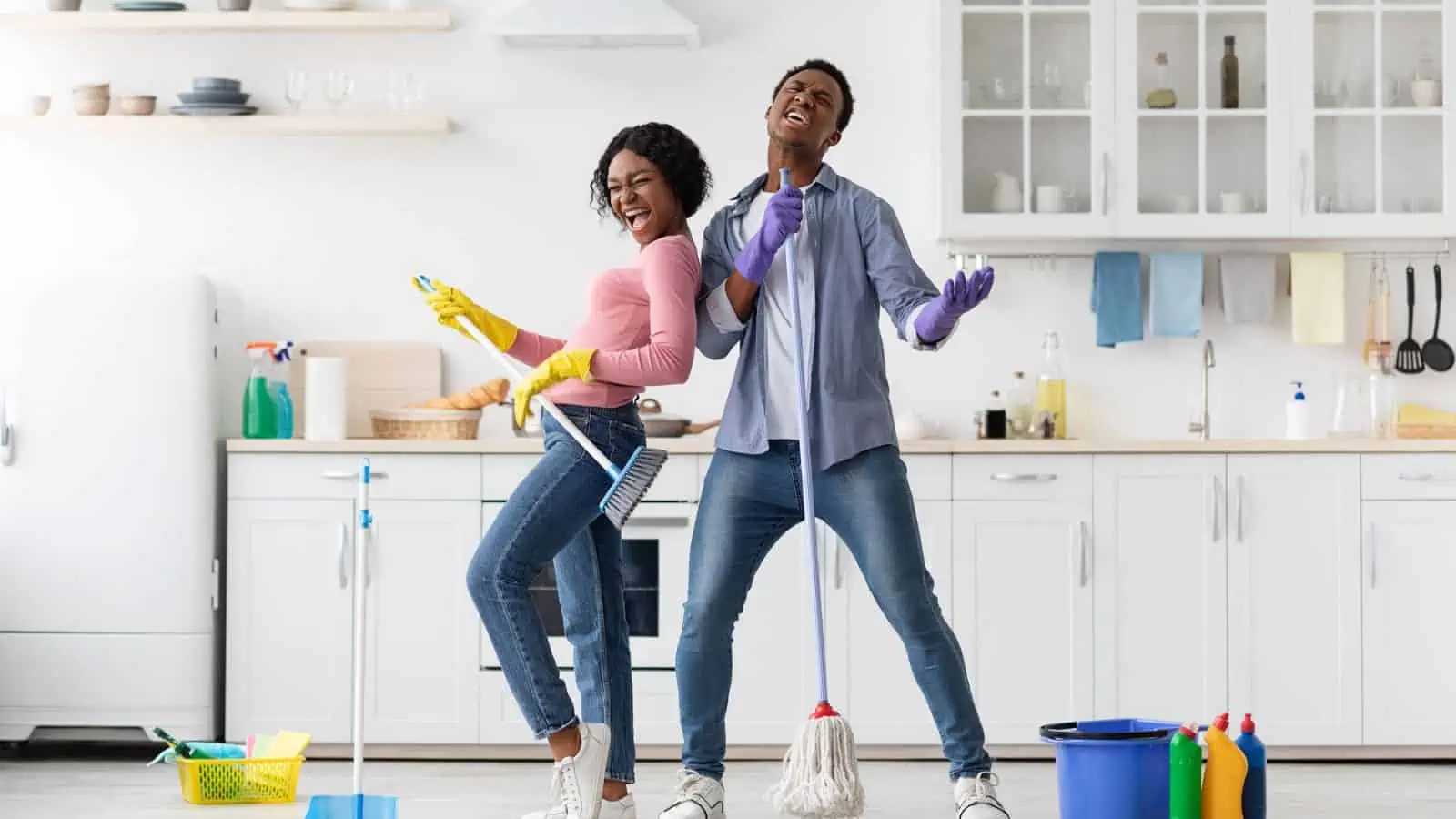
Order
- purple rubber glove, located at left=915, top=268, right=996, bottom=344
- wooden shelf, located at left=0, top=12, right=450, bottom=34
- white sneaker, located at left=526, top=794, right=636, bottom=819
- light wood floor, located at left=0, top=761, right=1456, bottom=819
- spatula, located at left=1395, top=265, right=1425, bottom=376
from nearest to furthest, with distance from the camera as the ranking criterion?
purple rubber glove, located at left=915, top=268, right=996, bottom=344 < white sneaker, located at left=526, top=794, right=636, bottom=819 < light wood floor, located at left=0, top=761, right=1456, bottom=819 < wooden shelf, located at left=0, top=12, right=450, bottom=34 < spatula, located at left=1395, top=265, right=1425, bottom=376

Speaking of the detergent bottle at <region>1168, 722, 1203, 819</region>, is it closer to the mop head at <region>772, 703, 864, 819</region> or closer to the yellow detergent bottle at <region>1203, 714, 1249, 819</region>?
the yellow detergent bottle at <region>1203, 714, 1249, 819</region>

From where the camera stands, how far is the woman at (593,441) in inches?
114

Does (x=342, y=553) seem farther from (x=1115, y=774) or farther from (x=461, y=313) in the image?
(x=1115, y=774)

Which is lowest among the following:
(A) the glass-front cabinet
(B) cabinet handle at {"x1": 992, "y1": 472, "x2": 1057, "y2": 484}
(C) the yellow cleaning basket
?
(C) the yellow cleaning basket

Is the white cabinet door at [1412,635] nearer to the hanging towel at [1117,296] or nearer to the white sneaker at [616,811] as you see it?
the hanging towel at [1117,296]

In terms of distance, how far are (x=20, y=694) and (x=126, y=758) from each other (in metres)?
0.31

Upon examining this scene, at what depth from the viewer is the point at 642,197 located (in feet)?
9.75

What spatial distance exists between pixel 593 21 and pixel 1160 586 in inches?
81.3

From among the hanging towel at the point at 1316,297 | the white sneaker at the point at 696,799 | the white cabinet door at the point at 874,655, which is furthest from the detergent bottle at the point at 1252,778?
the hanging towel at the point at 1316,297

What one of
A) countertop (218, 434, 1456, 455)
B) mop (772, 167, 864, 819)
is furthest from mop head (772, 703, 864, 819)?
countertop (218, 434, 1456, 455)

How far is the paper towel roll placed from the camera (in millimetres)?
4438

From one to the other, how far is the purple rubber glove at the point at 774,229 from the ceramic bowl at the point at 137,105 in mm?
2412

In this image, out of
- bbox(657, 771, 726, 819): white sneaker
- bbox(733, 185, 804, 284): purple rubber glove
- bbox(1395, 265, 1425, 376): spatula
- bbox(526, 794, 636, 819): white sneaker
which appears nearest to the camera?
bbox(733, 185, 804, 284): purple rubber glove

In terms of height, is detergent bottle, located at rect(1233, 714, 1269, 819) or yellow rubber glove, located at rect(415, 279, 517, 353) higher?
yellow rubber glove, located at rect(415, 279, 517, 353)
